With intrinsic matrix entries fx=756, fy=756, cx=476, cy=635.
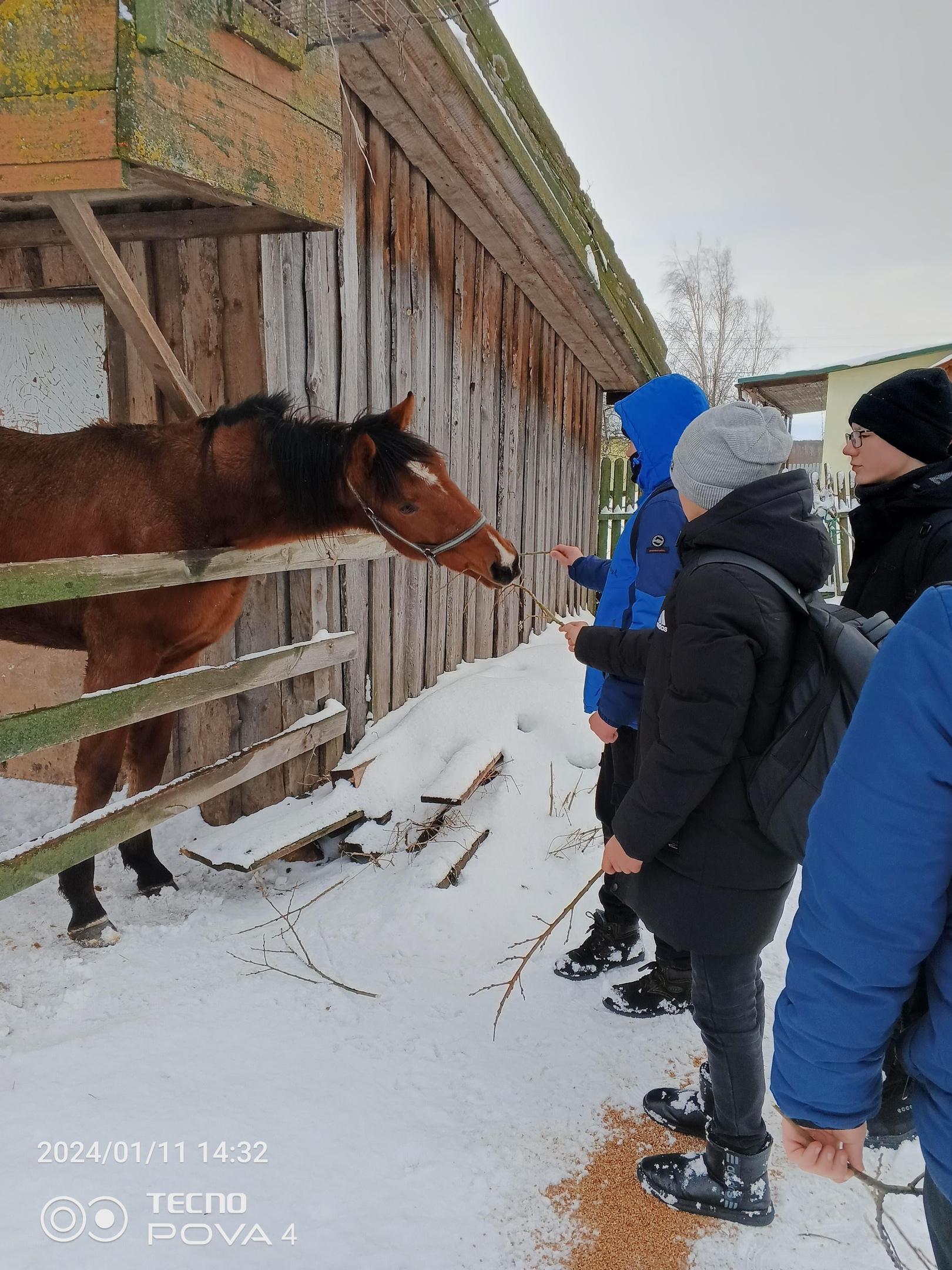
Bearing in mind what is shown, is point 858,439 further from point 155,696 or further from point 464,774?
point 155,696

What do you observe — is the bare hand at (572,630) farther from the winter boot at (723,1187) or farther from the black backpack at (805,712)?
the winter boot at (723,1187)

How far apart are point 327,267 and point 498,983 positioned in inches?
125

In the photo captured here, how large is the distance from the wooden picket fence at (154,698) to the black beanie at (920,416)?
7.31 ft

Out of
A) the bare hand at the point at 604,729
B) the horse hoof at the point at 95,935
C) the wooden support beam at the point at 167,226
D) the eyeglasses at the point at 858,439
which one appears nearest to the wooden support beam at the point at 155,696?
the horse hoof at the point at 95,935

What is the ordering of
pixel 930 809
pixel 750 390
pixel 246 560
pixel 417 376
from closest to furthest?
pixel 930 809 < pixel 246 560 < pixel 417 376 < pixel 750 390

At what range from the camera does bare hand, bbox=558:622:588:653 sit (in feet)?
7.31

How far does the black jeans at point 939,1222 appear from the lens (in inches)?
37.6

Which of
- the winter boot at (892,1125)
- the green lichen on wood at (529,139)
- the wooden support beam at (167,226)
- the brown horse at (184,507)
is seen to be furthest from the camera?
the green lichen on wood at (529,139)

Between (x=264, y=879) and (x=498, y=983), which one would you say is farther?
(x=264, y=879)

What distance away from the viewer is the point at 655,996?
2535mm

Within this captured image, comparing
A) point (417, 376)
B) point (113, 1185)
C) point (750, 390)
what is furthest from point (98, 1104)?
point (750, 390)

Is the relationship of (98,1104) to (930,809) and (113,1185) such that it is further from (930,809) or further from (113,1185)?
(930,809)

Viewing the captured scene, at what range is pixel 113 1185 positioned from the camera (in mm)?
1621

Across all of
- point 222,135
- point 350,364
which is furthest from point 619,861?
point 350,364
